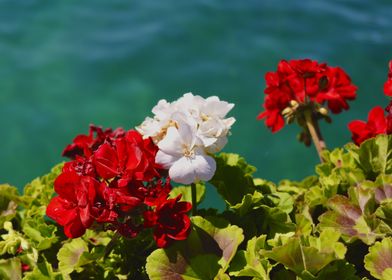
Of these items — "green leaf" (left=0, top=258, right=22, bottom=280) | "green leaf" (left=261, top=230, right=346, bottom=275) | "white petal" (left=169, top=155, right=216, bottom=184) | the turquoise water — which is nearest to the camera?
"green leaf" (left=261, top=230, right=346, bottom=275)

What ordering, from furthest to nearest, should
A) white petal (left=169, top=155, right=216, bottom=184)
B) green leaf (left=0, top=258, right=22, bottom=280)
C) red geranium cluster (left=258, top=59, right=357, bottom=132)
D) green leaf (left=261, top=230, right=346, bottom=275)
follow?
red geranium cluster (left=258, top=59, right=357, bottom=132)
green leaf (left=0, top=258, right=22, bottom=280)
white petal (left=169, top=155, right=216, bottom=184)
green leaf (left=261, top=230, right=346, bottom=275)

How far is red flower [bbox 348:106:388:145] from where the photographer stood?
54.7 inches

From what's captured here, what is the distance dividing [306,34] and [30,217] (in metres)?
2.91

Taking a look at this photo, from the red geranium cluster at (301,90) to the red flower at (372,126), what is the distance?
121mm

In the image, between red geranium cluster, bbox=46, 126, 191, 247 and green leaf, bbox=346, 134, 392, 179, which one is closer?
red geranium cluster, bbox=46, 126, 191, 247

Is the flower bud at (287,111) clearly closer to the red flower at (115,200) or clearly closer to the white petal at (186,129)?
the white petal at (186,129)

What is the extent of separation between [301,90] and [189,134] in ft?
1.73

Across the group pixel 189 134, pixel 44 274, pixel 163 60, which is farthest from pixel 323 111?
pixel 163 60

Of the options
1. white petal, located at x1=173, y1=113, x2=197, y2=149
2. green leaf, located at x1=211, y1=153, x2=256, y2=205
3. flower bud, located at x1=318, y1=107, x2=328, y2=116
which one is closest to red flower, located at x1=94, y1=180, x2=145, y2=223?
white petal, located at x1=173, y1=113, x2=197, y2=149

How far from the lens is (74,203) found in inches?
42.3

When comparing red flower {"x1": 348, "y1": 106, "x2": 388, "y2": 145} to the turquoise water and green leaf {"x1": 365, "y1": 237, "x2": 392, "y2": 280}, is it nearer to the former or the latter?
green leaf {"x1": 365, "y1": 237, "x2": 392, "y2": 280}

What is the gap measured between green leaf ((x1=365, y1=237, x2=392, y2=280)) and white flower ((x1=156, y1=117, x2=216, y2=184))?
30 cm

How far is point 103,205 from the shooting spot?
1040mm

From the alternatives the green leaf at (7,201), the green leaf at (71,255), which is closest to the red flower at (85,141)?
the green leaf at (7,201)
